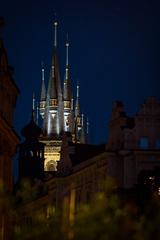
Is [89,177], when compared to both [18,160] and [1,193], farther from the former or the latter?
[1,193]

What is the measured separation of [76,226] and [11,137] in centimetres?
4321

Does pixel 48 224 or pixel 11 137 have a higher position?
pixel 11 137

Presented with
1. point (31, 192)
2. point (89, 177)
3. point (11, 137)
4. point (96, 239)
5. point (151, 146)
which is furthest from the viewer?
point (89, 177)

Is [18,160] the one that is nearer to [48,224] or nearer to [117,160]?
[117,160]

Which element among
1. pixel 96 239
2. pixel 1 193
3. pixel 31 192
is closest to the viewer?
pixel 96 239

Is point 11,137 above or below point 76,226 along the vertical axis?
above

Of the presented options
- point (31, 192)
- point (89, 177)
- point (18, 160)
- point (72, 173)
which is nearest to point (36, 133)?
point (18, 160)

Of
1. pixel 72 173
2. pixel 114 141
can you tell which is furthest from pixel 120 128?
pixel 72 173

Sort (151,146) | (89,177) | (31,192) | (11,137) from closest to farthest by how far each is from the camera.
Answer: (31,192), (11,137), (151,146), (89,177)

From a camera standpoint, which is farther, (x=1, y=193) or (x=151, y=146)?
(x=151, y=146)

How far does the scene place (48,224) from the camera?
36969 mm

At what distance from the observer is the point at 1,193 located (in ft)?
118

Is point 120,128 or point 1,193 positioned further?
point 120,128

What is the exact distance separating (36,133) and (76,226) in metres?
134
